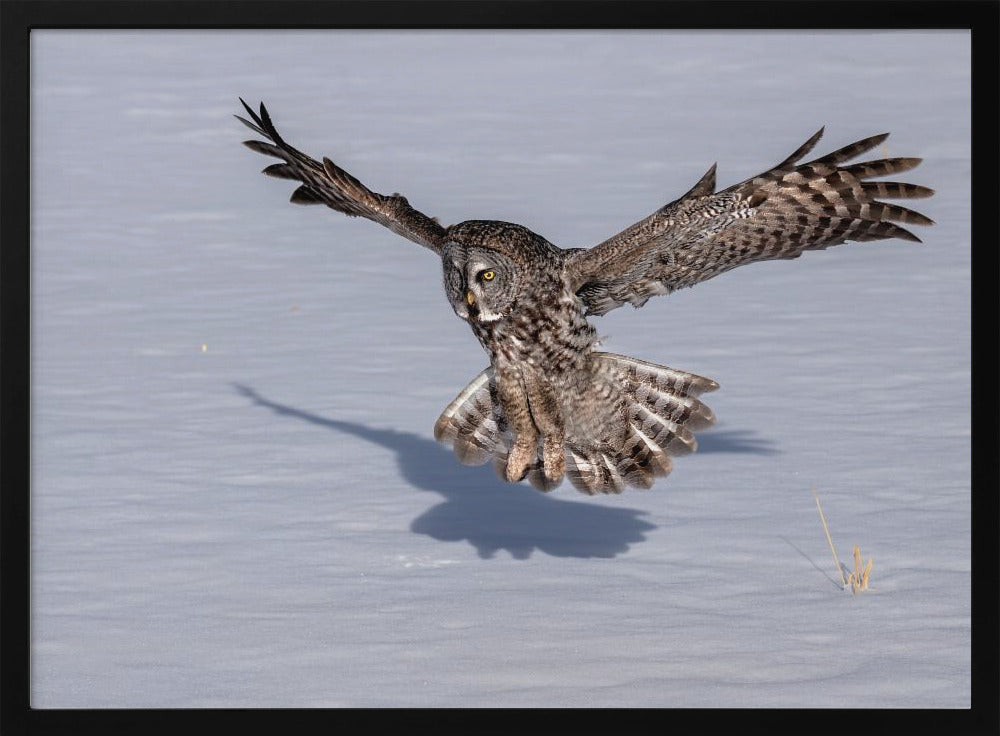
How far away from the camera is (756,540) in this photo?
210 inches

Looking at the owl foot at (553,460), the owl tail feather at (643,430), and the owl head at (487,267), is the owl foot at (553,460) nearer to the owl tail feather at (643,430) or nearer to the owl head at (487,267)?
the owl tail feather at (643,430)

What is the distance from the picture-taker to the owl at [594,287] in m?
4.93

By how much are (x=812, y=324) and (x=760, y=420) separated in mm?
1629

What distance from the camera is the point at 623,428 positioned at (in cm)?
541

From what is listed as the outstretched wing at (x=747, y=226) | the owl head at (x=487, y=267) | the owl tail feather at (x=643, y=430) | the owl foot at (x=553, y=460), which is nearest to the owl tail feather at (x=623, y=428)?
the owl tail feather at (x=643, y=430)

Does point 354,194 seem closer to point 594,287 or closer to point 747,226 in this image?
point 594,287

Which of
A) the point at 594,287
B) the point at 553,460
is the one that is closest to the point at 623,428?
the point at 553,460

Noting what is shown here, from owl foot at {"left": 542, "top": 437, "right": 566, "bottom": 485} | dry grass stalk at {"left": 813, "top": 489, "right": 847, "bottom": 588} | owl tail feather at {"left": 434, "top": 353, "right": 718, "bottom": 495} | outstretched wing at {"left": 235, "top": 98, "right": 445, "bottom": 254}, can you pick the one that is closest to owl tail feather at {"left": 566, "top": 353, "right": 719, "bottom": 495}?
owl tail feather at {"left": 434, "top": 353, "right": 718, "bottom": 495}

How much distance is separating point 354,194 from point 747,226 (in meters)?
1.29

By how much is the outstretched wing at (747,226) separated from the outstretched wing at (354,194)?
499 millimetres

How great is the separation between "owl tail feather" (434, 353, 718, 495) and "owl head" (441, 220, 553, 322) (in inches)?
17.4

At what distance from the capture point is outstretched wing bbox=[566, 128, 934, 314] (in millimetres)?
4961
